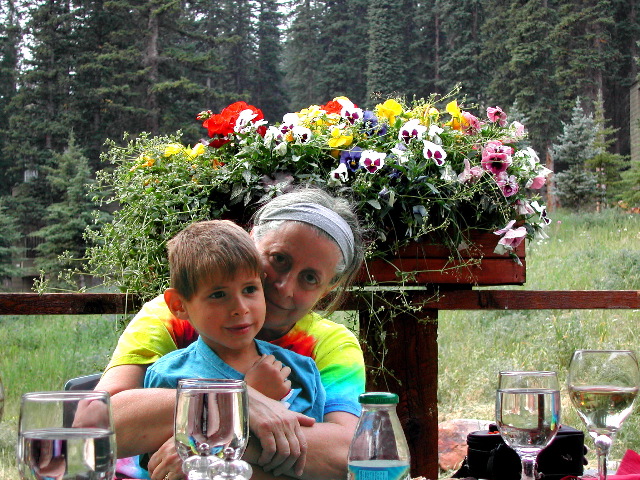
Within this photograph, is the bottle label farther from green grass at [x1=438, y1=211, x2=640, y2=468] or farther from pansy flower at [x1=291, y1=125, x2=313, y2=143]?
green grass at [x1=438, y1=211, x2=640, y2=468]

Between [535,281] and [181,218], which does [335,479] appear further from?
[535,281]

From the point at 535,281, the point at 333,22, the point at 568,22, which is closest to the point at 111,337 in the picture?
the point at 535,281

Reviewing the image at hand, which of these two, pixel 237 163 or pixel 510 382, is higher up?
pixel 237 163

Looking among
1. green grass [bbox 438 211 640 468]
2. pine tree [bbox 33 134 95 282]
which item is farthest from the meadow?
pine tree [bbox 33 134 95 282]

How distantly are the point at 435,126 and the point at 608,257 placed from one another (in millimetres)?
6289

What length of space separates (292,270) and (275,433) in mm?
305

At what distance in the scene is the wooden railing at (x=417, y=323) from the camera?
179 cm

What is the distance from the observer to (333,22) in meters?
12.9

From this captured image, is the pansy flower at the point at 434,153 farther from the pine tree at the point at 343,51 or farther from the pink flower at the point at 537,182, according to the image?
the pine tree at the point at 343,51

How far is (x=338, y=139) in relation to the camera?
1.62 meters

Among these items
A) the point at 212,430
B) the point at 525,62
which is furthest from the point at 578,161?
the point at 212,430

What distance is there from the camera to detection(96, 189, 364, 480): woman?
1087mm

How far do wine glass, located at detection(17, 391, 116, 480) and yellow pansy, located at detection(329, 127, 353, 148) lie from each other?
1.04m

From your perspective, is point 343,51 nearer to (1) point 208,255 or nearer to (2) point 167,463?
(1) point 208,255
